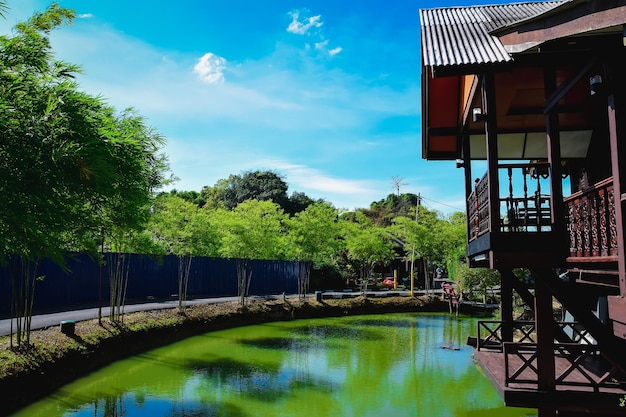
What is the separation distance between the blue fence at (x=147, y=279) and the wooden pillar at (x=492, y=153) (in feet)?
33.2

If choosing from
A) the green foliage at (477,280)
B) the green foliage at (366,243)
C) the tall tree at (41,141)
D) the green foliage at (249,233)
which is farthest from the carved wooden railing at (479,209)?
the green foliage at (366,243)

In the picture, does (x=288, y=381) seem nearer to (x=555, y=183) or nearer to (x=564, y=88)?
(x=555, y=183)

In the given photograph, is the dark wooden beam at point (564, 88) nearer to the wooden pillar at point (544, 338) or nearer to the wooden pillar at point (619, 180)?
the wooden pillar at point (619, 180)

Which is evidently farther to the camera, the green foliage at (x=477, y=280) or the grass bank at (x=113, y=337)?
the green foliage at (x=477, y=280)

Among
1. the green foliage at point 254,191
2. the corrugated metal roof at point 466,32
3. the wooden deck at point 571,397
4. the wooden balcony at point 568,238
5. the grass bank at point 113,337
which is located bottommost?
the grass bank at point 113,337

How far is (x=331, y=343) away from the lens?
1370 centimetres

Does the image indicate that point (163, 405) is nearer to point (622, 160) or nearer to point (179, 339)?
point (179, 339)

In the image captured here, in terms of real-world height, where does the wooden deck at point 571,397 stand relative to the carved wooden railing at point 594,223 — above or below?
below

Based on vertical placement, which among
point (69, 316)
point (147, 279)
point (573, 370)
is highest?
point (147, 279)

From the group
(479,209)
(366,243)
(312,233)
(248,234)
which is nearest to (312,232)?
(312,233)

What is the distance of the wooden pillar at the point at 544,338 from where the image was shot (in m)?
4.45

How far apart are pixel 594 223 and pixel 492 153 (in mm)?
1213

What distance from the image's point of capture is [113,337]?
1079cm

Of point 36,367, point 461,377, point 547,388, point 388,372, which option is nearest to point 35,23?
point 36,367
